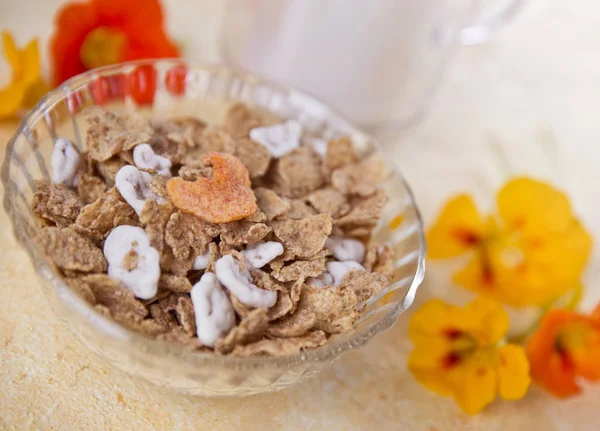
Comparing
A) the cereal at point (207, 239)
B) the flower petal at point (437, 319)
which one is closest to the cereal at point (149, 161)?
the cereal at point (207, 239)

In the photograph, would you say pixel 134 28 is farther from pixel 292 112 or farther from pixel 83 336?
pixel 83 336

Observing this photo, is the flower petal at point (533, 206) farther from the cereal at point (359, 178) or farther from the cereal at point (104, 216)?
the cereal at point (104, 216)

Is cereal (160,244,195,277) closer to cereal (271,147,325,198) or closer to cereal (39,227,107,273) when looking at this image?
cereal (39,227,107,273)

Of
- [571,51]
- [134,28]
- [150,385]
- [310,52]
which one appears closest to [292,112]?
[310,52]

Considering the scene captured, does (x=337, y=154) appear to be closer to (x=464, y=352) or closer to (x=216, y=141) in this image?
(x=216, y=141)

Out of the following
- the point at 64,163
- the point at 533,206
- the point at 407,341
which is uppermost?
the point at 64,163

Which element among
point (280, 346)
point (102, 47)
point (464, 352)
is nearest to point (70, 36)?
point (102, 47)
